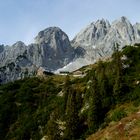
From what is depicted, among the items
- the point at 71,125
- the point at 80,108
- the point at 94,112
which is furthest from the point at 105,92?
the point at 71,125

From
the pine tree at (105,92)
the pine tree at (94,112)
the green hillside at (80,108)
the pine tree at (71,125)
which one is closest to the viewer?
the pine tree at (94,112)

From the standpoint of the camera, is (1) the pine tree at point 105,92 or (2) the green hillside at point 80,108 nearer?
(2) the green hillside at point 80,108

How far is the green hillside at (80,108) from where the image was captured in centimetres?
7831

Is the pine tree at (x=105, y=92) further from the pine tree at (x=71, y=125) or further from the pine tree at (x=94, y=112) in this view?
the pine tree at (x=71, y=125)

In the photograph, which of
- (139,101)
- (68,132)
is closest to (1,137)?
(68,132)

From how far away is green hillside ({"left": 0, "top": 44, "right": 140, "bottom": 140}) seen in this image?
78.3 metres

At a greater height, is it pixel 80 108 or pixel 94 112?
pixel 80 108

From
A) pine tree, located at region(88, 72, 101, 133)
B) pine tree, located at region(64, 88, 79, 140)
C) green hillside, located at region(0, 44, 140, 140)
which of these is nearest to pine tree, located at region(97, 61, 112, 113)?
green hillside, located at region(0, 44, 140, 140)

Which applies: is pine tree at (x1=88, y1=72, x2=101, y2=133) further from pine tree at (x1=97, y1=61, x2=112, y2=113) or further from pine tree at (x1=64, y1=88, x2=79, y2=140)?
pine tree at (x1=64, y1=88, x2=79, y2=140)

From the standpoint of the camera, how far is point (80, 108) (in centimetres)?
9225

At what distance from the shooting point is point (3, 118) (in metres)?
118

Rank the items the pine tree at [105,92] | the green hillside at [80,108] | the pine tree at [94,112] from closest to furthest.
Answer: the pine tree at [94,112]
the green hillside at [80,108]
the pine tree at [105,92]

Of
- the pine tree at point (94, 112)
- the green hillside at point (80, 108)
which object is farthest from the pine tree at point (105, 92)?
the pine tree at point (94, 112)

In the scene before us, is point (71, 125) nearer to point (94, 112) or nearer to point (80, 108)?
point (94, 112)
